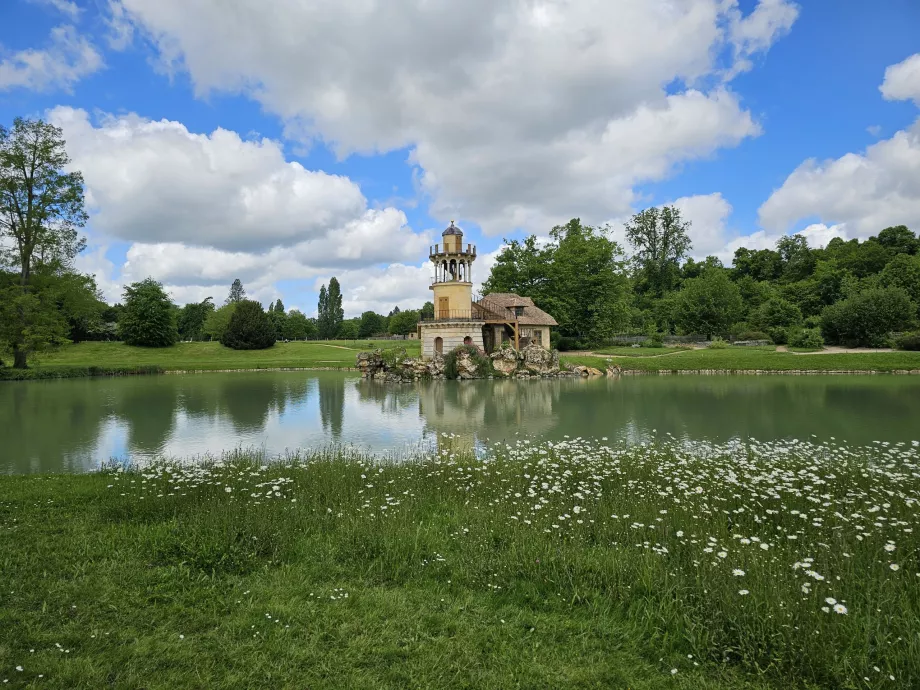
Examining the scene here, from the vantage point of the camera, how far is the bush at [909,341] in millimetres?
47094

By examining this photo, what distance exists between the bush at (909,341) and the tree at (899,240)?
40461 mm

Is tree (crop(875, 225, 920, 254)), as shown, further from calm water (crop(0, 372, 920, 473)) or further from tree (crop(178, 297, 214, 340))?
tree (crop(178, 297, 214, 340))

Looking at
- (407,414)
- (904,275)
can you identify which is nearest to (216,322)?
(407,414)

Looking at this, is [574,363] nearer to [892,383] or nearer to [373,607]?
[892,383]

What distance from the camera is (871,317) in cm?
5256

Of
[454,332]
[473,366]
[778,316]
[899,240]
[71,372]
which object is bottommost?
[473,366]

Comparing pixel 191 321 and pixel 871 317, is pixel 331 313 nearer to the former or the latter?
pixel 191 321

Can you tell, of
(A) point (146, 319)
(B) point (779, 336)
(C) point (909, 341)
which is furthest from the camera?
(A) point (146, 319)

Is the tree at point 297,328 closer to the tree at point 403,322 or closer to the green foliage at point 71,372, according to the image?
the tree at point 403,322

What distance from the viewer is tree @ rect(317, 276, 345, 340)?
11069 cm

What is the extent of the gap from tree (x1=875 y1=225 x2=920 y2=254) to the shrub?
239ft

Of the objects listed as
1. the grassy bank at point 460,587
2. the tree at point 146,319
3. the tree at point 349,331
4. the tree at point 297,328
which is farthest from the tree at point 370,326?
the grassy bank at point 460,587

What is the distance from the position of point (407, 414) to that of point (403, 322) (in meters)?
101

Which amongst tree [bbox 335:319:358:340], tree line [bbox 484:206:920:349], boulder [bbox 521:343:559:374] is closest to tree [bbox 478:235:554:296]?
tree line [bbox 484:206:920:349]
